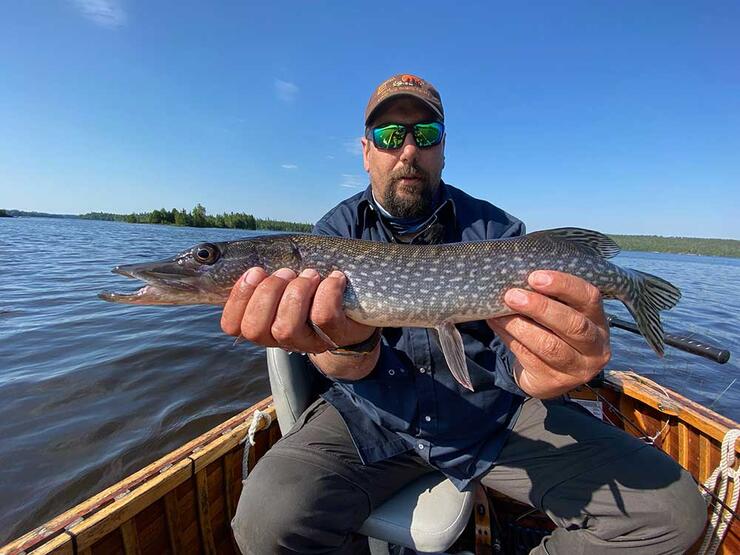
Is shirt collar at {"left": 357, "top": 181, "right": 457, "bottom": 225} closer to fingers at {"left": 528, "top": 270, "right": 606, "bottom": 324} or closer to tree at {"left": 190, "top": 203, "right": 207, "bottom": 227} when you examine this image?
fingers at {"left": 528, "top": 270, "right": 606, "bottom": 324}

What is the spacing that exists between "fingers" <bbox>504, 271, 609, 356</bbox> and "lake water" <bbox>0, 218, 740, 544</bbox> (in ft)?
15.1

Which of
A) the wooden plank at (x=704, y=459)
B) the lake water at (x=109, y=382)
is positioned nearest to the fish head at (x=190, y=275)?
the lake water at (x=109, y=382)

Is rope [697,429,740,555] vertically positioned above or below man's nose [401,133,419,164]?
below

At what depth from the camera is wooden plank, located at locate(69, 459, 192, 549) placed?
68.7 inches

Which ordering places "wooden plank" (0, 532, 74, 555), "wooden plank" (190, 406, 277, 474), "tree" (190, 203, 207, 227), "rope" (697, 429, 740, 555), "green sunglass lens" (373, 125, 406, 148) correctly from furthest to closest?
"tree" (190, 203, 207, 227)
"green sunglass lens" (373, 125, 406, 148)
"rope" (697, 429, 740, 555)
"wooden plank" (190, 406, 277, 474)
"wooden plank" (0, 532, 74, 555)

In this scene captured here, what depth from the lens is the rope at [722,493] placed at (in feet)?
8.14

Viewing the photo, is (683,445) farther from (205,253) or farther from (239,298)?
(205,253)

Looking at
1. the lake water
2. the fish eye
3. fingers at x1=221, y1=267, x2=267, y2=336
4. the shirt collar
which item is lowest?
the lake water

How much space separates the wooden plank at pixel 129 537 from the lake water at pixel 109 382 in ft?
7.44

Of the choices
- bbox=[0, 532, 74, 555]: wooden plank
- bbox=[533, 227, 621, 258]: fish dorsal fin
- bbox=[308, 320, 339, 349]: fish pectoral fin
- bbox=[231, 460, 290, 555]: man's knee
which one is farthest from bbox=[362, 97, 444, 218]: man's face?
bbox=[0, 532, 74, 555]: wooden plank

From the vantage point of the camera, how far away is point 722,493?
8.38ft

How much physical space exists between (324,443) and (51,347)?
24.2ft

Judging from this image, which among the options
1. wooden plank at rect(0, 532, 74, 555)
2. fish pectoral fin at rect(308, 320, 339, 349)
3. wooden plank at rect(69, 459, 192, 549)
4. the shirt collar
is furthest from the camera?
the shirt collar

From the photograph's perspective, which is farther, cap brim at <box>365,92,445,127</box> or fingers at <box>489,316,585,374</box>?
cap brim at <box>365,92,445,127</box>
